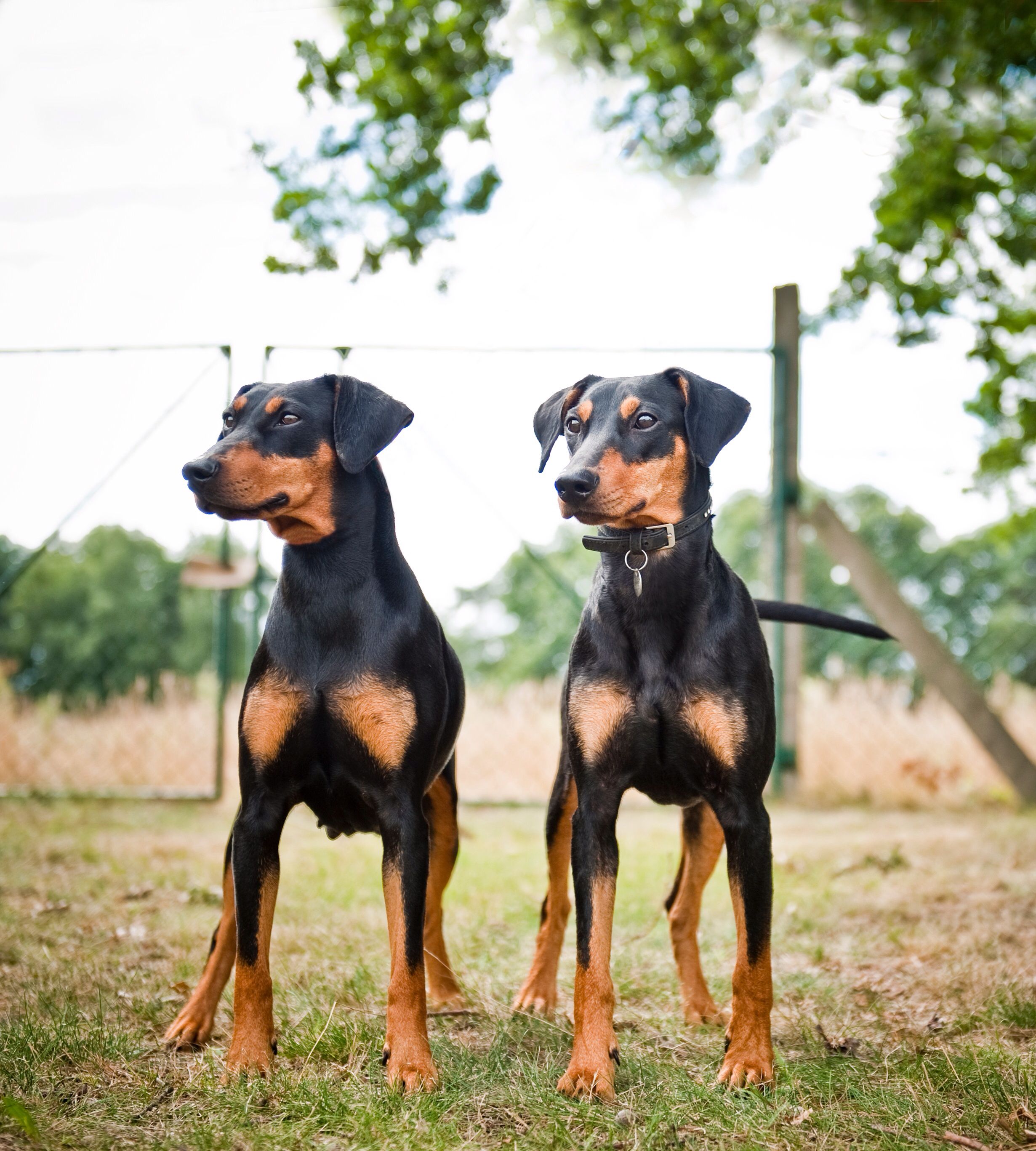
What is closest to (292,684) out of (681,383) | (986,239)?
(681,383)

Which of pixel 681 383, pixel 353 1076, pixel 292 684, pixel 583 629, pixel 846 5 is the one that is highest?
pixel 846 5

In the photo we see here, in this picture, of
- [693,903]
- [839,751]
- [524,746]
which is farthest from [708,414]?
[839,751]

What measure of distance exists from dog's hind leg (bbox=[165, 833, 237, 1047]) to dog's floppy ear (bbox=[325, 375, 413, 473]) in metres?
1.14

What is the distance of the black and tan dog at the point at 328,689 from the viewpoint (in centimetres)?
276

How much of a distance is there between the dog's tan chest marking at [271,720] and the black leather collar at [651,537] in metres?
0.92

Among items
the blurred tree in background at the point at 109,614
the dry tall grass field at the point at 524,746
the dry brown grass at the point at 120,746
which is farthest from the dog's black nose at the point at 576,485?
the blurred tree in background at the point at 109,614

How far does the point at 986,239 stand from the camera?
325 inches

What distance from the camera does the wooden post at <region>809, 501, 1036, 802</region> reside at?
780 cm

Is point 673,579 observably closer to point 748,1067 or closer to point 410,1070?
point 748,1067

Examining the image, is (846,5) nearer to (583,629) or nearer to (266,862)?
(583,629)

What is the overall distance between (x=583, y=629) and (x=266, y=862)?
3.56ft

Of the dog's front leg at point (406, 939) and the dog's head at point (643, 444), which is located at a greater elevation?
the dog's head at point (643, 444)

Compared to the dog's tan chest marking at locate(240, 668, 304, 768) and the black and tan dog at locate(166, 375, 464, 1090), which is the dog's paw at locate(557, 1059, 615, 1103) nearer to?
the black and tan dog at locate(166, 375, 464, 1090)

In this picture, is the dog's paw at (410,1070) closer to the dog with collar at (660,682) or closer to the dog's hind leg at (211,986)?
the dog with collar at (660,682)
